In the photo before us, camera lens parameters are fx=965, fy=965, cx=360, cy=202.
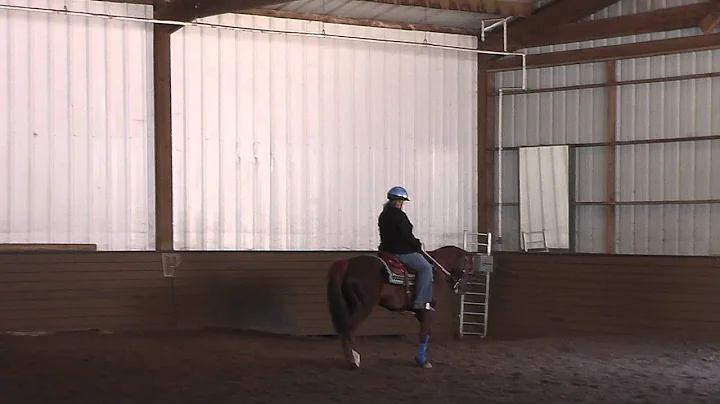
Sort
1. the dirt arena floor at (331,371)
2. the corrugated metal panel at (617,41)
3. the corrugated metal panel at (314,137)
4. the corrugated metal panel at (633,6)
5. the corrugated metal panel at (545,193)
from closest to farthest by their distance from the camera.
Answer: the dirt arena floor at (331,371), the corrugated metal panel at (314,137), the corrugated metal panel at (617,41), the corrugated metal panel at (633,6), the corrugated metal panel at (545,193)

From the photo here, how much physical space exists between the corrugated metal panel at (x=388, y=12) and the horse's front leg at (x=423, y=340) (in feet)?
18.7

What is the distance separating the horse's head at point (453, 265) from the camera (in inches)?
440

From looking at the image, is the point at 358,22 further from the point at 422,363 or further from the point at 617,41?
the point at 422,363

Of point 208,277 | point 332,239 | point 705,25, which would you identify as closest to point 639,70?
point 705,25

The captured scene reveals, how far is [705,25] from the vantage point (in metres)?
13.8

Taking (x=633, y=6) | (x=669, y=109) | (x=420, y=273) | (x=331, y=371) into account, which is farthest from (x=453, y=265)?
(x=633, y=6)

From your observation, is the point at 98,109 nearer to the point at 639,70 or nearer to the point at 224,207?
the point at 224,207

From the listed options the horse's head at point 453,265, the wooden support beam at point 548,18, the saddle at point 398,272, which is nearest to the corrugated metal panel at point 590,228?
the wooden support beam at point 548,18

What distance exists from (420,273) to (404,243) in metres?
0.39

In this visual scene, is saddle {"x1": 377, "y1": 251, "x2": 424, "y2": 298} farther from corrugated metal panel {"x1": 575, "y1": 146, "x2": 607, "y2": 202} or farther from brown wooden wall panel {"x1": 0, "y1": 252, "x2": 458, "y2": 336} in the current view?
corrugated metal panel {"x1": 575, "y1": 146, "x2": 607, "y2": 202}

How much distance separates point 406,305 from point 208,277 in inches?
159

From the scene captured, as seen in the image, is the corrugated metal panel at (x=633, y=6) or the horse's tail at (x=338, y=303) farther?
the corrugated metal panel at (x=633, y=6)

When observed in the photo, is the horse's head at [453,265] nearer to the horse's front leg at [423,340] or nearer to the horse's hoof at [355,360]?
the horse's front leg at [423,340]

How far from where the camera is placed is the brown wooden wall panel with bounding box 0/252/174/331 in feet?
40.9
